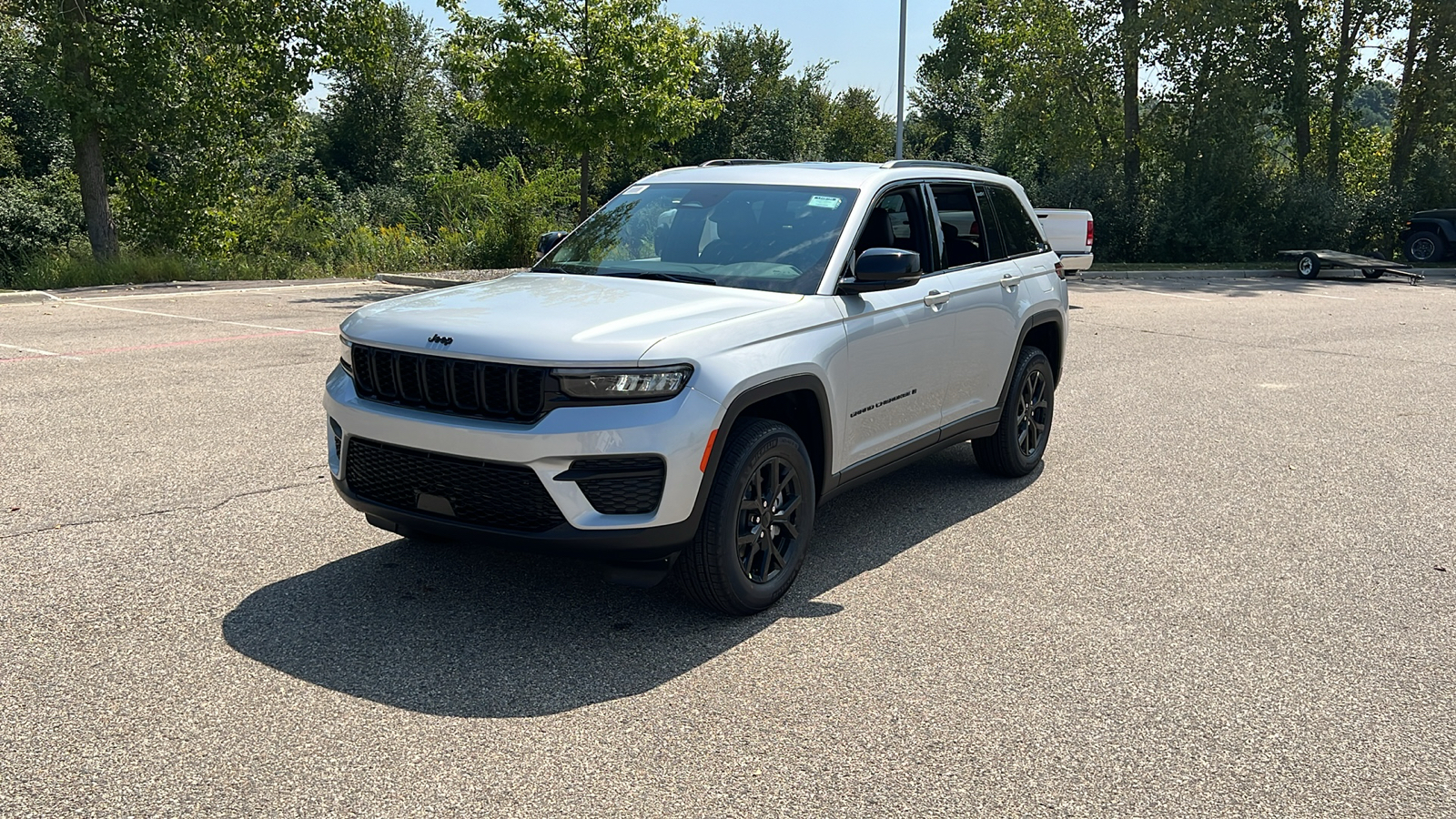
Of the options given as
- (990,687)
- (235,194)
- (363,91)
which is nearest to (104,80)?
(235,194)

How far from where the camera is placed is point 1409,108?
118 ft

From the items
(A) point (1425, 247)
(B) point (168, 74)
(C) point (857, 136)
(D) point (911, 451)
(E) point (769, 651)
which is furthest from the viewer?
(C) point (857, 136)

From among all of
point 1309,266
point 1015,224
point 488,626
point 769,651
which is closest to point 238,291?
point 1015,224

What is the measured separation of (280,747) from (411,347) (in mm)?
1499

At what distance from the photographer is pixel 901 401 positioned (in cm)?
563

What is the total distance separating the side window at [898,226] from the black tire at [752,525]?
1.22 m

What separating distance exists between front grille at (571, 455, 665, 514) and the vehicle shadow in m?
0.58

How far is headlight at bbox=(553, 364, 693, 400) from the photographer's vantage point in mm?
4121

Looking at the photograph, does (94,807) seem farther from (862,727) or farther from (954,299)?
(954,299)

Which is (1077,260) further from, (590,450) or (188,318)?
(590,450)

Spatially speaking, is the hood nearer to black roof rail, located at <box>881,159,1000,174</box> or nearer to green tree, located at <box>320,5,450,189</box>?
black roof rail, located at <box>881,159,1000,174</box>

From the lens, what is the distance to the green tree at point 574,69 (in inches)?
800

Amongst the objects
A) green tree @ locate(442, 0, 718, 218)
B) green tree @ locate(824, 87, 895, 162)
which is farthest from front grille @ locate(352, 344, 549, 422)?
green tree @ locate(824, 87, 895, 162)

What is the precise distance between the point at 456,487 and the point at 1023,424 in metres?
3.90
